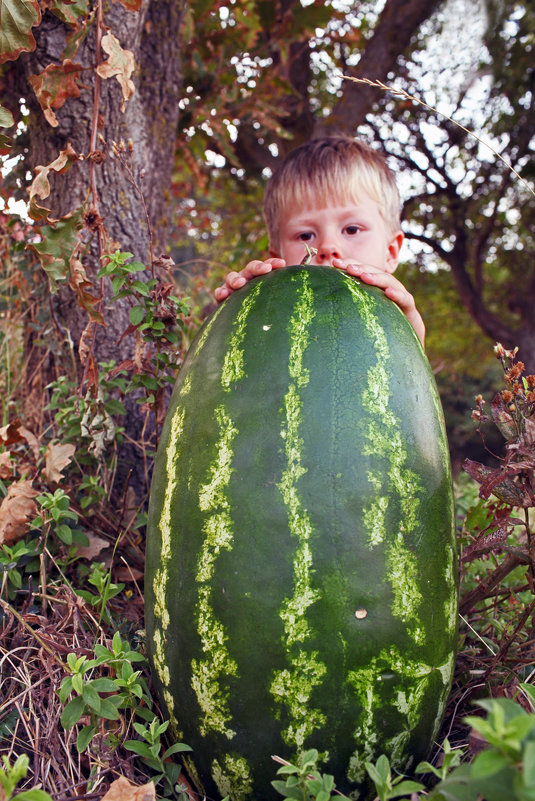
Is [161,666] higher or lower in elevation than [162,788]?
higher

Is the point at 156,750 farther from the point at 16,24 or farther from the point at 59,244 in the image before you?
the point at 16,24

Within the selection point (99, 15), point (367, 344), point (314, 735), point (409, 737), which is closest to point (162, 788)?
point (314, 735)

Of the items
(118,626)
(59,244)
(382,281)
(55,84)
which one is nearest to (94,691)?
(118,626)

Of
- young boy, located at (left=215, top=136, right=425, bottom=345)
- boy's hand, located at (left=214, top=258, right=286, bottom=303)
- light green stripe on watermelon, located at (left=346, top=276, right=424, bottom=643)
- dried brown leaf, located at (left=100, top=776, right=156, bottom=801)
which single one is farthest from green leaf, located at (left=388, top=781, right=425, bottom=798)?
young boy, located at (left=215, top=136, right=425, bottom=345)

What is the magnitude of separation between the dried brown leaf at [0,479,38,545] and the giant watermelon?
495 mm

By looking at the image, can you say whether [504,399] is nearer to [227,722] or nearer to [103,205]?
[227,722]

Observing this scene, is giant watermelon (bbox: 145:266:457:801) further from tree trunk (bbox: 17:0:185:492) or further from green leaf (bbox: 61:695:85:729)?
tree trunk (bbox: 17:0:185:492)

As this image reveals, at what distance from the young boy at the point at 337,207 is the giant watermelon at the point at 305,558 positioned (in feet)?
3.30

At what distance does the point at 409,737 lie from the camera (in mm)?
1319

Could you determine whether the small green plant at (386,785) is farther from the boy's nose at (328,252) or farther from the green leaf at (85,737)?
the boy's nose at (328,252)

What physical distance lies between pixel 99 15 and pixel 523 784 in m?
2.15

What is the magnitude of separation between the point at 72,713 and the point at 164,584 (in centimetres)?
31

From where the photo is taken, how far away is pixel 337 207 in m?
2.50

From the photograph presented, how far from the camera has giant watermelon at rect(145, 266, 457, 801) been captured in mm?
1255
